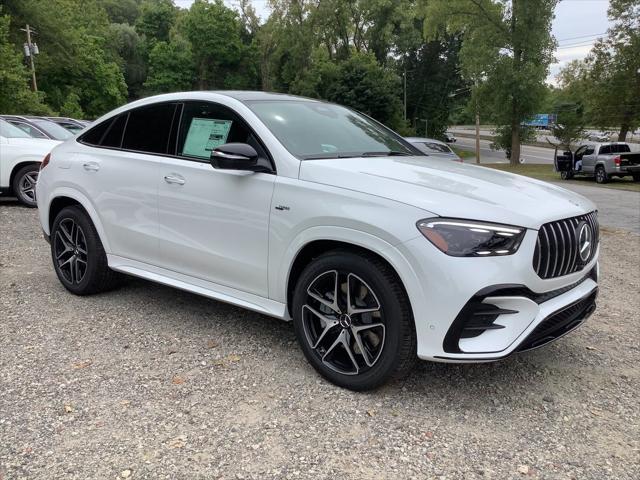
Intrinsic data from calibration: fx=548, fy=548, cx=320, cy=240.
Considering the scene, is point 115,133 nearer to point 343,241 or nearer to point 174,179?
point 174,179

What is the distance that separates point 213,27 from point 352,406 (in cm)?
6372

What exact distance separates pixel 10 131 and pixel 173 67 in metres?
59.0

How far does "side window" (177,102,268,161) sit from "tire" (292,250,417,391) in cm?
103

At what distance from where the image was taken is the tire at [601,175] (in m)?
23.4

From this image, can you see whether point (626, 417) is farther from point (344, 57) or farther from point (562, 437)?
point (344, 57)

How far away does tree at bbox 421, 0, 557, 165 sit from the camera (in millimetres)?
35219

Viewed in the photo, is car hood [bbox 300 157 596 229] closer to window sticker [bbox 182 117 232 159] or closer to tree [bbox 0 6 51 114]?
window sticker [bbox 182 117 232 159]

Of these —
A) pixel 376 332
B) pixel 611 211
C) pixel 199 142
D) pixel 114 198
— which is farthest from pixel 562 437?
pixel 611 211

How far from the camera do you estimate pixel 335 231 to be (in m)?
3.03

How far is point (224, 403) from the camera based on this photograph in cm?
305

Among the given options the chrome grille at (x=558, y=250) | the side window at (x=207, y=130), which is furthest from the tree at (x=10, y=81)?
Answer: the chrome grille at (x=558, y=250)

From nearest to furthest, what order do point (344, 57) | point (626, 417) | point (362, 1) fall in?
point (626, 417) < point (362, 1) < point (344, 57)

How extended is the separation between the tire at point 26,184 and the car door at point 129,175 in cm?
579

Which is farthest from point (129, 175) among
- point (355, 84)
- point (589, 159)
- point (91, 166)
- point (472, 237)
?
point (355, 84)
